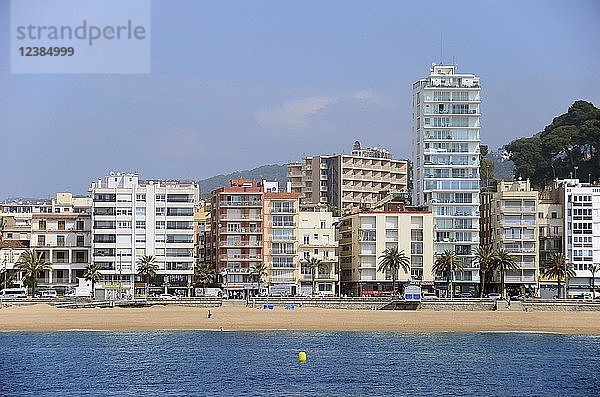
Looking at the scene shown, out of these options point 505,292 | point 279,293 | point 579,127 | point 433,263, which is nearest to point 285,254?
point 279,293

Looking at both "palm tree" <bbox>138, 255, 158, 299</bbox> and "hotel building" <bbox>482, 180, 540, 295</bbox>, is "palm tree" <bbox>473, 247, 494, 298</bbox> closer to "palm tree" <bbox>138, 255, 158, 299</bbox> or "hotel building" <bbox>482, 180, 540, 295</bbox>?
"hotel building" <bbox>482, 180, 540, 295</bbox>

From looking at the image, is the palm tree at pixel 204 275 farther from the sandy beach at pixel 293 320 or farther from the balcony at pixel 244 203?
the sandy beach at pixel 293 320

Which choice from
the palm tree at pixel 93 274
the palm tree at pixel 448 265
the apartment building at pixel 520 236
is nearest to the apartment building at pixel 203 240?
the palm tree at pixel 93 274

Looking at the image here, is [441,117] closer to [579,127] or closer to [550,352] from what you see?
[579,127]

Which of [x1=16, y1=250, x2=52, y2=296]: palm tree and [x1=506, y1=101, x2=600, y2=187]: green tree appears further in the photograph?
[x1=506, y1=101, x2=600, y2=187]: green tree

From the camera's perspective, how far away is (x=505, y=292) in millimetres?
96438

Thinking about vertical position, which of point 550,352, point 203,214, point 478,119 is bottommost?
point 550,352

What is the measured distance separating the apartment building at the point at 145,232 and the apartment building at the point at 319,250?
978 centimetres

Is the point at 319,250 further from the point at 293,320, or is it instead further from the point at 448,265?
the point at 293,320

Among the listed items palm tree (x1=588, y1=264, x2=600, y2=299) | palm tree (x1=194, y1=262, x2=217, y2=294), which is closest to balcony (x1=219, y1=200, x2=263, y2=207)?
palm tree (x1=194, y1=262, x2=217, y2=294)

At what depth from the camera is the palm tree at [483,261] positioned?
94562 mm

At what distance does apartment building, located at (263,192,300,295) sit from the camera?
326 ft

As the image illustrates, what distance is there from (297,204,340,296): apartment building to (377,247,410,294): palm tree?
517 cm

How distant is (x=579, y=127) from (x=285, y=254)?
Answer: 4195 centimetres
